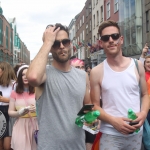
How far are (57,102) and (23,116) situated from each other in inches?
69.1

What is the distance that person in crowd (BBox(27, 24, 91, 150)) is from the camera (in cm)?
223

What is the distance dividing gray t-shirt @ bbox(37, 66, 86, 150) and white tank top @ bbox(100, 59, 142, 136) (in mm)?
395

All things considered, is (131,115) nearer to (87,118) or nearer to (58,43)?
(87,118)

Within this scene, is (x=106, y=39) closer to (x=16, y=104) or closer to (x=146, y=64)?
(x=16, y=104)

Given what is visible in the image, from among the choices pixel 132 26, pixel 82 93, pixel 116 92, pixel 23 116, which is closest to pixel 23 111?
pixel 23 116

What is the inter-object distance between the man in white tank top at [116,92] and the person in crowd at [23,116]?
1335 mm

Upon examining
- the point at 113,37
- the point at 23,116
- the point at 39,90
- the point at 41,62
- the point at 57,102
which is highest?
the point at 113,37

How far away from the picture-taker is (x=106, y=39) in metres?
2.60

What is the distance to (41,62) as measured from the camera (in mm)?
2117

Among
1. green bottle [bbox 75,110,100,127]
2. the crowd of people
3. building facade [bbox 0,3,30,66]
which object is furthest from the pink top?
building facade [bbox 0,3,30,66]

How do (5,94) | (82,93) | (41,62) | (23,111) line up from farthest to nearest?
(5,94) < (23,111) < (82,93) < (41,62)

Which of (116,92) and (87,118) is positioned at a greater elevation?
(116,92)

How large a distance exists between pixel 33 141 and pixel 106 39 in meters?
2.05

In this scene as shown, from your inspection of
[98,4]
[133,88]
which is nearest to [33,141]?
[133,88]
